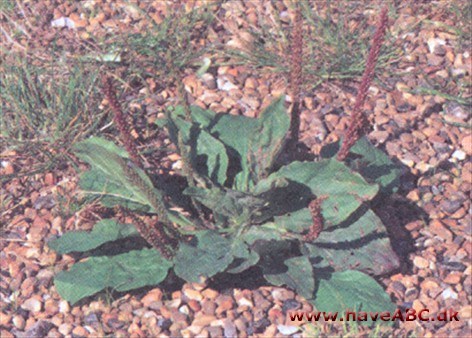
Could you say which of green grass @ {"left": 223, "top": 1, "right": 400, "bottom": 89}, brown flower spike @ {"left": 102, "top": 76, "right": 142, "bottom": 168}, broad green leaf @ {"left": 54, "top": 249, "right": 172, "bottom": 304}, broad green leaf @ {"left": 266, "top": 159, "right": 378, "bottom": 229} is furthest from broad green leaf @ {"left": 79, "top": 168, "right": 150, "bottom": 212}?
green grass @ {"left": 223, "top": 1, "right": 400, "bottom": 89}

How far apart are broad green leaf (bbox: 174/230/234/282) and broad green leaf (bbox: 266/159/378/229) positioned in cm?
29

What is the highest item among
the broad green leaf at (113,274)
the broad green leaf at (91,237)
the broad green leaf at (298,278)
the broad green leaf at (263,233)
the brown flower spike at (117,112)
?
the brown flower spike at (117,112)

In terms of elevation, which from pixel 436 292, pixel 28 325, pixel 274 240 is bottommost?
pixel 28 325

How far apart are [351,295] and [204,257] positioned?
58 cm

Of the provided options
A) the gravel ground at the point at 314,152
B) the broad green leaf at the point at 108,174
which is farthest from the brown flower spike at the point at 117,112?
the gravel ground at the point at 314,152

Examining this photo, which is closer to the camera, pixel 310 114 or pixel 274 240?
pixel 274 240

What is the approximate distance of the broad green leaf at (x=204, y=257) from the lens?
3172mm

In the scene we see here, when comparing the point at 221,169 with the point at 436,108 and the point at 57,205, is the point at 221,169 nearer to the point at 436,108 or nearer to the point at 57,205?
the point at 57,205

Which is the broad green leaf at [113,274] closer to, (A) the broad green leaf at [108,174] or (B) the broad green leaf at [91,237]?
(B) the broad green leaf at [91,237]

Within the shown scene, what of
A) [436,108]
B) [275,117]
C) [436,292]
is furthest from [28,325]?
[436,108]

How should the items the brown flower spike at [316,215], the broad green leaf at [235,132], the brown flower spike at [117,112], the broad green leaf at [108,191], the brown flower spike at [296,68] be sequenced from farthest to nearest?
the broad green leaf at [235,132], the broad green leaf at [108,191], the brown flower spike at [296,68], the brown flower spike at [316,215], the brown flower spike at [117,112]

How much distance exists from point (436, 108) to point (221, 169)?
124 centimetres

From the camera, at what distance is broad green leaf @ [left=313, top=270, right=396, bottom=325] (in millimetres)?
3281

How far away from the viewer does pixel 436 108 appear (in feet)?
14.0
